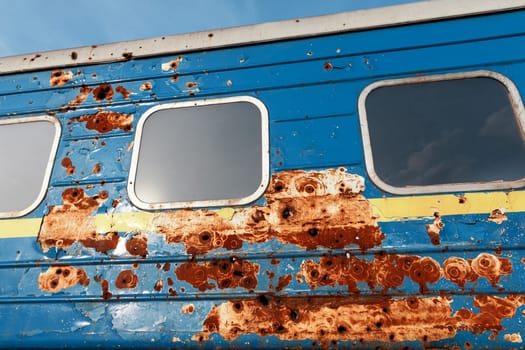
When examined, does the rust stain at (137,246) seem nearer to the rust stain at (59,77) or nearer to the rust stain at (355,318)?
the rust stain at (355,318)

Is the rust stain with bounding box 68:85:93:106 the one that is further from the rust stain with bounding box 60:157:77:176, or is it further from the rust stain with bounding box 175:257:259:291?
the rust stain with bounding box 175:257:259:291

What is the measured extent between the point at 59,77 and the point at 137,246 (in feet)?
4.66

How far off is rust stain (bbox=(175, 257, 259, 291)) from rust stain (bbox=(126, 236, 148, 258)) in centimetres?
23

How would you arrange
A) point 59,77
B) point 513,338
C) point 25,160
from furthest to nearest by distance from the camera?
1. point 59,77
2. point 25,160
3. point 513,338

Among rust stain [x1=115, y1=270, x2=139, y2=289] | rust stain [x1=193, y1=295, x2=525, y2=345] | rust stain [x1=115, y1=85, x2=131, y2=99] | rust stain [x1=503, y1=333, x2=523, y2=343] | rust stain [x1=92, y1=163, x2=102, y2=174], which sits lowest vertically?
rust stain [x1=503, y1=333, x2=523, y2=343]

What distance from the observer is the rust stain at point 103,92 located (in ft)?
7.44

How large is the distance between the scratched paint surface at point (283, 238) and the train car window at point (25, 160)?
0.08 metres

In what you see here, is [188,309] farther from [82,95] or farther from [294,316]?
[82,95]

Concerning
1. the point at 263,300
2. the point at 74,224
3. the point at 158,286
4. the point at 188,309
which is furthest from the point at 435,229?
the point at 74,224

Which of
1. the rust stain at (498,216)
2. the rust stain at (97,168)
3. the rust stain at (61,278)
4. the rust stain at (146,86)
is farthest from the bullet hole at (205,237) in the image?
the rust stain at (498,216)

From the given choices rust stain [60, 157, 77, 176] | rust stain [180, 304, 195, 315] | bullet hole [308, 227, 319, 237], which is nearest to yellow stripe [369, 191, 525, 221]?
bullet hole [308, 227, 319, 237]

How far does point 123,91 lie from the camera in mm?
2266

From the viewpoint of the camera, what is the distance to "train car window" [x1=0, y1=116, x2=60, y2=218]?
2.10m

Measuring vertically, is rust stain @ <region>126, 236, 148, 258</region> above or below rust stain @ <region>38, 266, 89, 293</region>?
above
